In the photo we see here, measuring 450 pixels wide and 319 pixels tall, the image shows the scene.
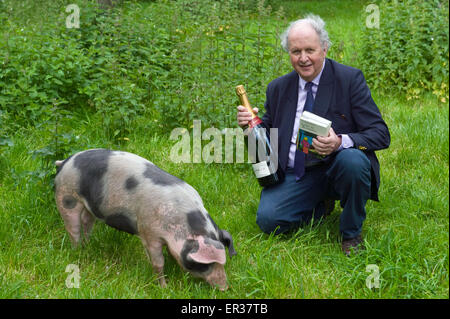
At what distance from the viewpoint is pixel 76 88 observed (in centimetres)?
578

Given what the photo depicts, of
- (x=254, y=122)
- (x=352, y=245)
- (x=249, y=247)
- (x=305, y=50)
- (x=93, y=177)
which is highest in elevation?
(x=305, y=50)

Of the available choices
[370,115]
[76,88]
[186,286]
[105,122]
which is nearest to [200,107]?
[105,122]

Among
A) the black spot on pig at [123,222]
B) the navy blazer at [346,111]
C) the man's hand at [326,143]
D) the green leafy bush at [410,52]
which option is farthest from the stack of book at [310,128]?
the green leafy bush at [410,52]

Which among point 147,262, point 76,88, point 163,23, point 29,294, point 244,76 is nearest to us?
point 29,294

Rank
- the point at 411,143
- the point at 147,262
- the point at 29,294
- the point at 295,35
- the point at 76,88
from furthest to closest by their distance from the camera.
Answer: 1. the point at 76,88
2. the point at 411,143
3. the point at 295,35
4. the point at 147,262
5. the point at 29,294

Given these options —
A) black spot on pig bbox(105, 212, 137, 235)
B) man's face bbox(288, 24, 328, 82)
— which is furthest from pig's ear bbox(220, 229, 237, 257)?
man's face bbox(288, 24, 328, 82)

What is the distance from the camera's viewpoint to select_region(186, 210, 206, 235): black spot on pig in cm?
286

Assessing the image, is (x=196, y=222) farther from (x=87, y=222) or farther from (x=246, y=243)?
(x=87, y=222)

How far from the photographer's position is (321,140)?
3.22 metres

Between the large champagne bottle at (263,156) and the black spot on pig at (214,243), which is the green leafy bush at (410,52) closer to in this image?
the large champagne bottle at (263,156)

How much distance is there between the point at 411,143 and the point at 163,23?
160 inches

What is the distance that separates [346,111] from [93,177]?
1.82 m

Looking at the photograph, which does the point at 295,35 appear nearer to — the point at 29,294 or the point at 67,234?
the point at 67,234

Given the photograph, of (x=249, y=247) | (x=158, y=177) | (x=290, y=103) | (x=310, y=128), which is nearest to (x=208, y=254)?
(x=158, y=177)
